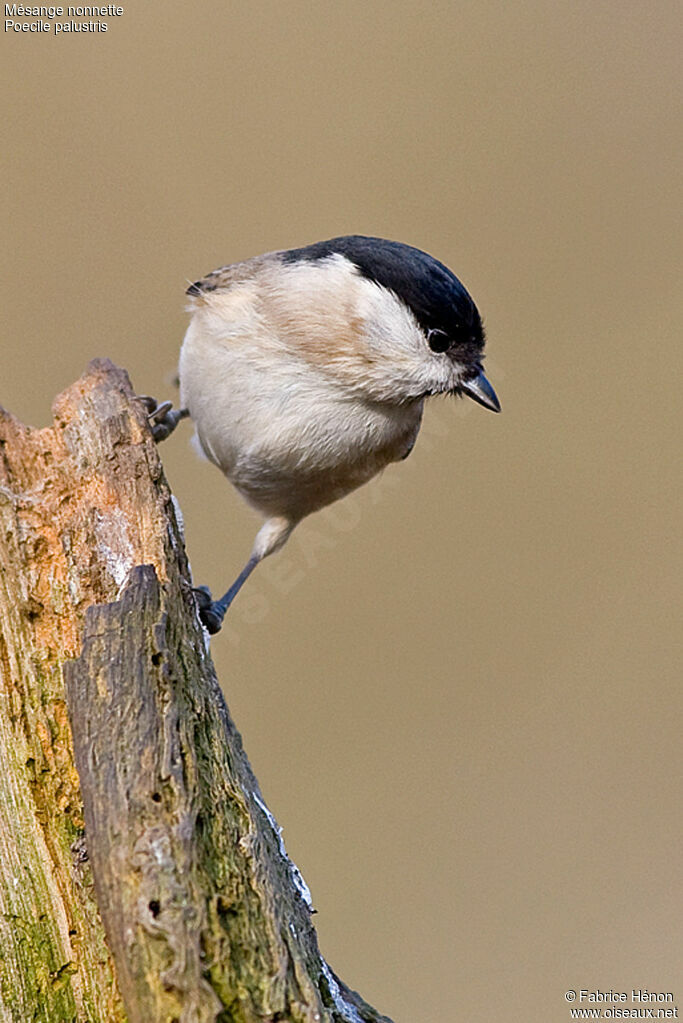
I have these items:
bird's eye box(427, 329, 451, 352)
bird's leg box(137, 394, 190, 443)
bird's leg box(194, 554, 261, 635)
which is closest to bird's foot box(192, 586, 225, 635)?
bird's leg box(194, 554, 261, 635)

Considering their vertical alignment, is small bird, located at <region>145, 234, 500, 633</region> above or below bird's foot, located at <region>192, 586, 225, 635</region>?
above

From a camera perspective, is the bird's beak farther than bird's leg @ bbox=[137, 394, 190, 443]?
No

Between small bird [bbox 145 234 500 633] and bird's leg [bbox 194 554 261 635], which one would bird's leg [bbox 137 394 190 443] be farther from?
bird's leg [bbox 194 554 261 635]

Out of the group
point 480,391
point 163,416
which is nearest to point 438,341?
point 480,391

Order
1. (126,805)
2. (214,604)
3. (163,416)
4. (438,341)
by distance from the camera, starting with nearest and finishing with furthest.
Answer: (126,805), (438,341), (214,604), (163,416)

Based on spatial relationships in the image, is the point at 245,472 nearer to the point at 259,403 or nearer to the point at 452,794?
the point at 259,403

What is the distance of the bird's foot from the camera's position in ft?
7.04

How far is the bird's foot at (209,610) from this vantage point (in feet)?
7.04

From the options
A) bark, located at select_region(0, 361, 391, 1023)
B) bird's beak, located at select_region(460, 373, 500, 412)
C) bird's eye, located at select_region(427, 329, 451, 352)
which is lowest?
bark, located at select_region(0, 361, 391, 1023)

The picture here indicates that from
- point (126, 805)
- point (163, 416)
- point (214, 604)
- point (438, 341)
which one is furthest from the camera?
point (163, 416)

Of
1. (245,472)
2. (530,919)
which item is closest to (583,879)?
(530,919)

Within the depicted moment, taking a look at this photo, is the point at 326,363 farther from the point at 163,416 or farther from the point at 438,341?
the point at 163,416

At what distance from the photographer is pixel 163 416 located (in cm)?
248

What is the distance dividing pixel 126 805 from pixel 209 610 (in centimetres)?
97
